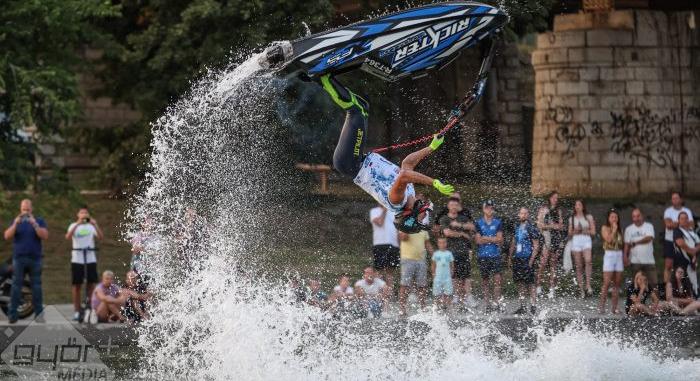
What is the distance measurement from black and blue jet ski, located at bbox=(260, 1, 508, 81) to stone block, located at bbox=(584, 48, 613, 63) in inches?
642

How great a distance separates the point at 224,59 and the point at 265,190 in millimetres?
2678

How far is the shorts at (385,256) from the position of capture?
21422 millimetres

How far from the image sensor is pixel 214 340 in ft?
56.4

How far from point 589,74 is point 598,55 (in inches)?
19.0

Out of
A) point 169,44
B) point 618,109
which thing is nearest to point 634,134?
point 618,109

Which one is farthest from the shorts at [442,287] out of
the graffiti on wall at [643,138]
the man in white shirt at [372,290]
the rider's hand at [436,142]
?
the graffiti on wall at [643,138]

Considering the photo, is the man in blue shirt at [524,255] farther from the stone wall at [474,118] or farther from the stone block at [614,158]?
the stone block at [614,158]

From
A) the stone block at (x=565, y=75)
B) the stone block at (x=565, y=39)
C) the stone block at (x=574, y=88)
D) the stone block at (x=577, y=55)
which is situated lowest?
the stone block at (x=574, y=88)

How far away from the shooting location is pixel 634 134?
3119 cm

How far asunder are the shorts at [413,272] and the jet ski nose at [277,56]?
21.4 feet

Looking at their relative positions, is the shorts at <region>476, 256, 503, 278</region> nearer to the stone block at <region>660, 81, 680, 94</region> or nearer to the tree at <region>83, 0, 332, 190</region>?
the tree at <region>83, 0, 332, 190</region>

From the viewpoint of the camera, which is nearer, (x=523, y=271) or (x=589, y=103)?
(x=523, y=271)

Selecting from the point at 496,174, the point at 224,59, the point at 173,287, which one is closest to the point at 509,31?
the point at 496,174

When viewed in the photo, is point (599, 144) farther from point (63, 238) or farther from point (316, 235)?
point (63, 238)
